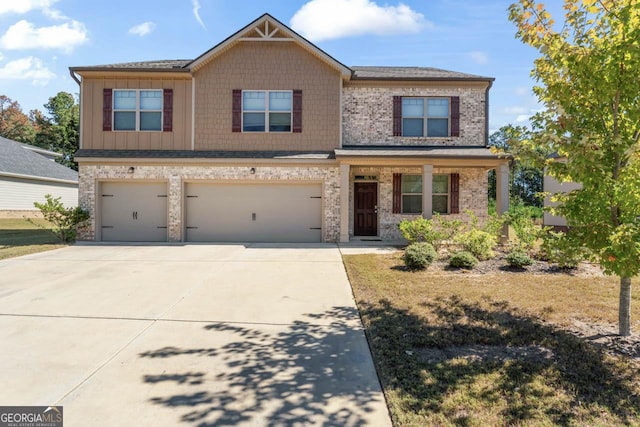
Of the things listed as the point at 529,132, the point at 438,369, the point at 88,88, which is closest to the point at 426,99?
the point at 529,132

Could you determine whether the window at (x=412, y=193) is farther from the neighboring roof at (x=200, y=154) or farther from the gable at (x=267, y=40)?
the gable at (x=267, y=40)

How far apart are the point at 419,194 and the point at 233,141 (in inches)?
294

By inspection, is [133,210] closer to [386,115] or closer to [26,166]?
[386,115]

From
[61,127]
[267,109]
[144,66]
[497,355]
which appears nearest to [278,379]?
[497,355]

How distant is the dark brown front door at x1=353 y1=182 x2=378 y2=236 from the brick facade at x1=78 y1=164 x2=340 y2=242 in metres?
1.36

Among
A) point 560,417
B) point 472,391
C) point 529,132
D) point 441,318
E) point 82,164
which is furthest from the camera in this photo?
point 82,164

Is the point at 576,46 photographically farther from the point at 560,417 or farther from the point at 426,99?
Result: the point at 426,99

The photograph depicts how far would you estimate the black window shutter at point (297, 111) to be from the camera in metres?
12.8

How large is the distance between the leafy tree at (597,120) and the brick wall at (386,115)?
8779 millimetres

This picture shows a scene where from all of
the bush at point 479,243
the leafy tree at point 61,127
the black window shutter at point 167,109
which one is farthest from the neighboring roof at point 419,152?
the leafy tree at point 61,127

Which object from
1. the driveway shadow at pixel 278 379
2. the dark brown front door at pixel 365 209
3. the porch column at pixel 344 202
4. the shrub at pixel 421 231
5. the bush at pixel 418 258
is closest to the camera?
the driveway shadow at pixel 278 379

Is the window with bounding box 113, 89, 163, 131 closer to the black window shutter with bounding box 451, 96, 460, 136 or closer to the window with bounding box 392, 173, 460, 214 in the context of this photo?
the window with bounding box 392, 173, 460, 214

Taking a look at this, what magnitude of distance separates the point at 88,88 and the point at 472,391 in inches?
599

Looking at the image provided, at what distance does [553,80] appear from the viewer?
4340mm
